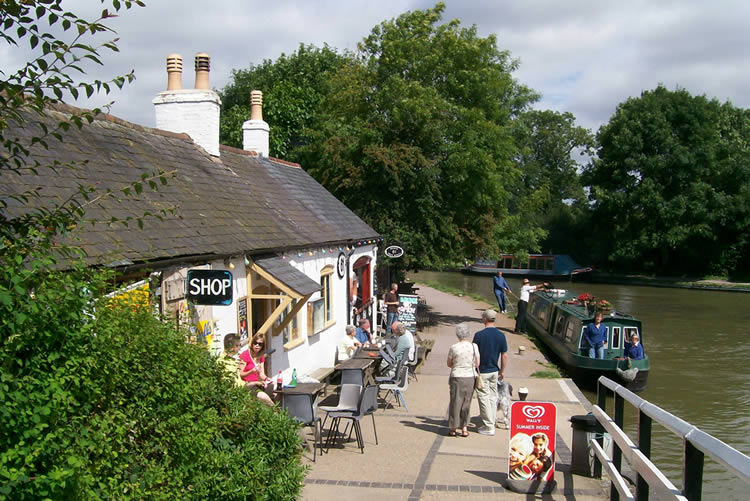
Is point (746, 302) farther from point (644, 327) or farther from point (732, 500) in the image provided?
point (732, 500)

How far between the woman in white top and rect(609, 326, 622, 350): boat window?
29.4ft

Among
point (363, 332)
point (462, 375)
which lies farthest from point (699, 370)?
point (462, 375)

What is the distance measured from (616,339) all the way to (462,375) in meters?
9.28

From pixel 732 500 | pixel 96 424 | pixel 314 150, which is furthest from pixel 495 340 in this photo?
pixel 314 150

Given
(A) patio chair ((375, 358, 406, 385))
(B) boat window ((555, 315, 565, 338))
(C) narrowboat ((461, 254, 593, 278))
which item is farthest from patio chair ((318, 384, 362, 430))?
(C) narrowboat ((461, 254, 593, 278))

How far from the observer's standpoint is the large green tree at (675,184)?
43875 mm

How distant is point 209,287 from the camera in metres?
7.92

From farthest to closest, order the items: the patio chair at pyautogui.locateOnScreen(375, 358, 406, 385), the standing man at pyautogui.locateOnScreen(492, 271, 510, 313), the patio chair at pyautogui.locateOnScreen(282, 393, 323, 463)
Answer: the standing man at pyautogui.locateOnScreen(492, 271, 510, 313)
the patio chair at pyautogui.locateOnScreen(375, 358, 406, 385)
the patio chair at pyautogui.locateOnScreen(282, 393, 323, 463)

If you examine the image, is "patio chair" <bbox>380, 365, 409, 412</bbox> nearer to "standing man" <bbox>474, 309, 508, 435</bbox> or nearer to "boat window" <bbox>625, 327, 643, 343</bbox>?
"standing man" <bbox>474, 309, 508, 435</bbox>

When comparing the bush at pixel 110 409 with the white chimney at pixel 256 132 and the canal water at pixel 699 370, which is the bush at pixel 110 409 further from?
the white chimney at pixel 256 132

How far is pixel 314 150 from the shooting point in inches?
939

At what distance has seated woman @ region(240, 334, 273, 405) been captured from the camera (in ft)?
28.4

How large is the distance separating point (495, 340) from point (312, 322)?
16.1 ft

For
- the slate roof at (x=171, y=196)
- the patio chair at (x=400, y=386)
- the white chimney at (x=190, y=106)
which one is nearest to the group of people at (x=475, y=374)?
the patio chair at (x=400, y=386)
